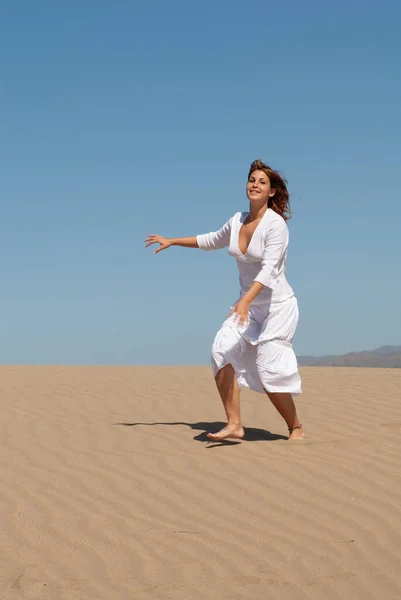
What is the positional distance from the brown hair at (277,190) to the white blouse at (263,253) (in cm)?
15

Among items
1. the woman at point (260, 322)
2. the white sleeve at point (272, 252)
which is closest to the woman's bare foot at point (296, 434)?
the woman at point (260, 322)

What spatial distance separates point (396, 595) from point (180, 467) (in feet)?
7.63

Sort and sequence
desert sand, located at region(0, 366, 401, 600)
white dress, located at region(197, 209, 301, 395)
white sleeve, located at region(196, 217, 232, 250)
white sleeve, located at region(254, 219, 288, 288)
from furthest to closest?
white sleeve, located at region(196, 217, 232, 250)
white dress, located at region(197, 209, 301, 395)
white sleeve, located at region(254, 219, 288, 288)
desert sand, located at region(0, 366, 401, 600)

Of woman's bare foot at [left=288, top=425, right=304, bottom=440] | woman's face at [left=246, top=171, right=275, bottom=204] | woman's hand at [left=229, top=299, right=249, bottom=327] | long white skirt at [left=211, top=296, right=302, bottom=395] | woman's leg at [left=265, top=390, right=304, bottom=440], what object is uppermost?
woman's face at [left=246, top=171, right=275, bottom=204]

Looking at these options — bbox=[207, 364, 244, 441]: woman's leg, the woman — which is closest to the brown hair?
the woman

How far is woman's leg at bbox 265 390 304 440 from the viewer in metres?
6.59

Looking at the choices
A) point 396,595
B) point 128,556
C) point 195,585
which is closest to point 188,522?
point 128,556

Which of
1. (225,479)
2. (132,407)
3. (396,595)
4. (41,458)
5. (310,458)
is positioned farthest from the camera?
(132,407)

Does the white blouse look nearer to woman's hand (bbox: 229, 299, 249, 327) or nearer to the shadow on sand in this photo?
woman's hand (bbox: 229, 299, 249, 327)

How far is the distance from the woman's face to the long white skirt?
2.65ft

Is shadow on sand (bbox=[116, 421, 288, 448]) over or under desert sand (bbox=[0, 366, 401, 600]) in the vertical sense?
over

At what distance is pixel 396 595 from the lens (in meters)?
4.05

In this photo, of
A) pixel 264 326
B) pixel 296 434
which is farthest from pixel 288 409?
pixel 264 326

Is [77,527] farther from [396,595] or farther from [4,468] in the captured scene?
[396,595]
